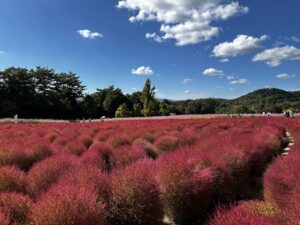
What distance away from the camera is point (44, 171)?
5891 millimetres

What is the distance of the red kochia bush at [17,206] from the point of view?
13.7 feet

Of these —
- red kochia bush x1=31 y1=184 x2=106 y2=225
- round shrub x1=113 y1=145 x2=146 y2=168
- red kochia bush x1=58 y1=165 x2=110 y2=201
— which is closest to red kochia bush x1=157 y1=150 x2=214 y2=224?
red kochia bush x1=58 y1=165 x2=110 y2=201

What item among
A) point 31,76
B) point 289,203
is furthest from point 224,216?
point 31,76

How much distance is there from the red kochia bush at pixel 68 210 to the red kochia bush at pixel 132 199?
0.94m

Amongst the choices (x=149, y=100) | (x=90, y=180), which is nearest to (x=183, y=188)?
(x=90, y=180)

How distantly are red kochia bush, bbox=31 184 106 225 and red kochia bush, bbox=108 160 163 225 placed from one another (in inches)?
36.8

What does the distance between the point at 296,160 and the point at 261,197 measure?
1.56 meters

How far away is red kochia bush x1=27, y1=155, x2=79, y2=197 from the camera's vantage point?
5589mm

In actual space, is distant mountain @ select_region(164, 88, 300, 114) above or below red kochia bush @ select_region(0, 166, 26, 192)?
above

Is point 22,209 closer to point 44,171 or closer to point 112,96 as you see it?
point 44,171

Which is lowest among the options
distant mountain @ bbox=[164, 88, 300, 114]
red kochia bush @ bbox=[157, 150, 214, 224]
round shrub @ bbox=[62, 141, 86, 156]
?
red kochia bush @ bbox=[157, 150, 214, 224]

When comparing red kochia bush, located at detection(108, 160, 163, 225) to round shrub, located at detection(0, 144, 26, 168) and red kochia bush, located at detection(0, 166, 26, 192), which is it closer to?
red kochia bush, located at detection(0, 166, 26, 192)

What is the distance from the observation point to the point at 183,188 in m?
5.88

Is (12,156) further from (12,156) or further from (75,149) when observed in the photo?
(75,149)
